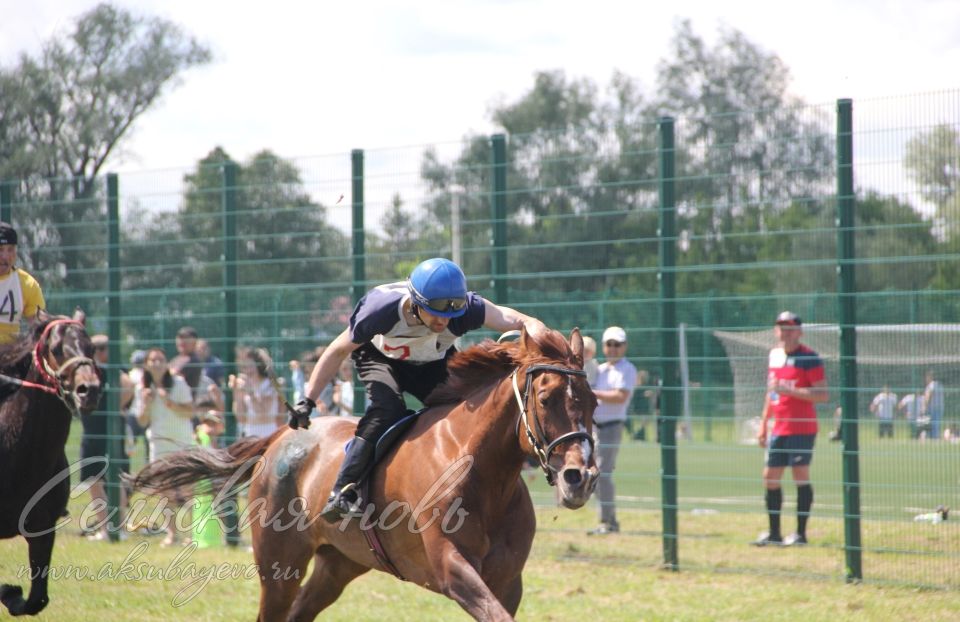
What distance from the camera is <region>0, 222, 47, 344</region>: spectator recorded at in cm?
735

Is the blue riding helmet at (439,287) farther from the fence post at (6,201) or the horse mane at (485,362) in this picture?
the fence post at (6,201)

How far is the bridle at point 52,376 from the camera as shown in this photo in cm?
677

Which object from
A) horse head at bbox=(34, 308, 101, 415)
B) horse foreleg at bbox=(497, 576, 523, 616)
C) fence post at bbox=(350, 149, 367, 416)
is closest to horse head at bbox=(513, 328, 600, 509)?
horse foreleg at bbox=(497, 576, 523, 616)

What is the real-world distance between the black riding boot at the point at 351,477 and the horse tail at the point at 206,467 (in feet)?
3.82

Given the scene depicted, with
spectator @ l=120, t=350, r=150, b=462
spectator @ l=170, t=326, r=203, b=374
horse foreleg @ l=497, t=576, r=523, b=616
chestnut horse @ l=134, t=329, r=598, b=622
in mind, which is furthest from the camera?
spectator @ l=120, t=350, r=150, b=462

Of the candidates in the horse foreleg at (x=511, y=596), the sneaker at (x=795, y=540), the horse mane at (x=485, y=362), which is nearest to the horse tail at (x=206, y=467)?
the horse mane at (x=485, y=362)

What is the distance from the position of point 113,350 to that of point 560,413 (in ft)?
26.3

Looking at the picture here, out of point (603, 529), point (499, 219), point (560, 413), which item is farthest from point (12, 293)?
point (603, 529)

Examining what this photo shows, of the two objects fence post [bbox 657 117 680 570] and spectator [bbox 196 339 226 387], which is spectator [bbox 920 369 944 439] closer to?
fence post [bbox 657 117 680 570]

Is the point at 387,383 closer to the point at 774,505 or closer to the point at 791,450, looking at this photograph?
the point at 791,450

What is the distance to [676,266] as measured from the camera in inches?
364

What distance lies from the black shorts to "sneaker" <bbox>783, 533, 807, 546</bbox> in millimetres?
606

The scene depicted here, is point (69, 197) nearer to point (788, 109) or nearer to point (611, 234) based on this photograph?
point (611, 234)

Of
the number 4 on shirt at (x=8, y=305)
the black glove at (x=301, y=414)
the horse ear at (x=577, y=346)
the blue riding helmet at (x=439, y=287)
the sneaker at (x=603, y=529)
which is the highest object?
the blue riding helmet at (x=439, y=287)
